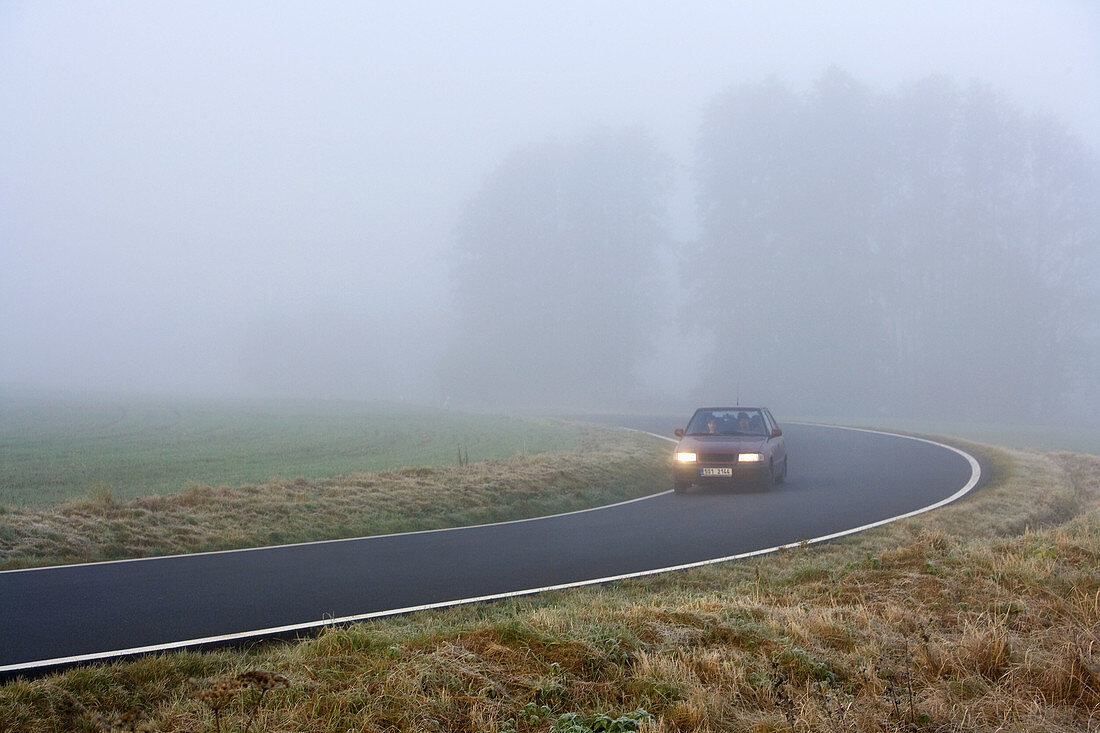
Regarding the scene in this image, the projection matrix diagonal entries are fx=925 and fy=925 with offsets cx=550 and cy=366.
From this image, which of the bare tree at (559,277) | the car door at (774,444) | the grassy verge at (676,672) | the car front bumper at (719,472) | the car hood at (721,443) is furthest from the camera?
the bare tree at (559,277)

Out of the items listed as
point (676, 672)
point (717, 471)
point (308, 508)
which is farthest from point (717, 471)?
point (676, 672)

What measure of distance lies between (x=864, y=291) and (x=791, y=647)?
47.2 metres

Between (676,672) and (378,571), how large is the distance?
533 centimetres

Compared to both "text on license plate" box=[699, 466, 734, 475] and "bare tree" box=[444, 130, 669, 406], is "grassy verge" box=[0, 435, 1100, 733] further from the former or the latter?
"bare tree" box=[444, 130, 669, 406]

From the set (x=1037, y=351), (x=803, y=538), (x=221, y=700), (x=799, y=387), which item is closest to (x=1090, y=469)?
(x=803, y=538)

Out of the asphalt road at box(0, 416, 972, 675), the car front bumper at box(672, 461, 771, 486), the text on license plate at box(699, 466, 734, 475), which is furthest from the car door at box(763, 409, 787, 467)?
the text on license plate at box(699, 466, 734, 475)

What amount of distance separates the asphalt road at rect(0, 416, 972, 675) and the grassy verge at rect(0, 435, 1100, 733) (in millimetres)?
935

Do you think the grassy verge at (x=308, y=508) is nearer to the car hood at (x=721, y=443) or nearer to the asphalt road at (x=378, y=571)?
the asphalt road at (x=378, y=571)

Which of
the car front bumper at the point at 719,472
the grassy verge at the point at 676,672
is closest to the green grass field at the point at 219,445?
the car front bumper at the point at 719,472

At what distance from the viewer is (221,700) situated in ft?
15.6

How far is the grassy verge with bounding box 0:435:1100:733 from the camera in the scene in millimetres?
4629

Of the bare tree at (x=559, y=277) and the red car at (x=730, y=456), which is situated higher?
the bare tree at (x=559, y=277)

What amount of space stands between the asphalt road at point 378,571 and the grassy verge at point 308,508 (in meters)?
0.81

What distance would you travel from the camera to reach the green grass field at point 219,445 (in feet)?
63.6
